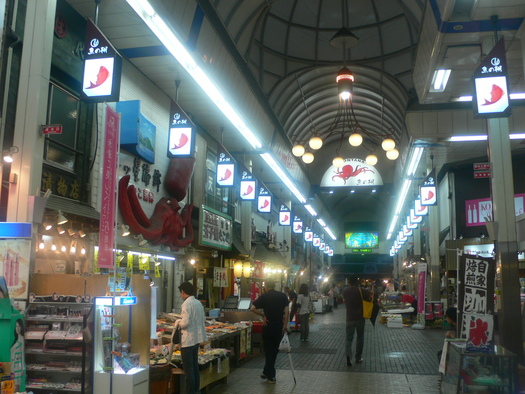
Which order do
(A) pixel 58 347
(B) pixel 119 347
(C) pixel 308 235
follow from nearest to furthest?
(A) pixel 58 347 → (B) pixel 119 347 → (C) pixel 308 235

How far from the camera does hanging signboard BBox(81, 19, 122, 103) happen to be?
25.5 feet

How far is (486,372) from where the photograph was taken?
6.07 meters

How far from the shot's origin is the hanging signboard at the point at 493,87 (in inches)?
341

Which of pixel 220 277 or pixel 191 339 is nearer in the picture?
pixel 191 339

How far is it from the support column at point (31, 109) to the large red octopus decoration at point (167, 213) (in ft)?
13.2

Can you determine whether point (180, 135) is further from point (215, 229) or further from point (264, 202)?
point (264, 202)

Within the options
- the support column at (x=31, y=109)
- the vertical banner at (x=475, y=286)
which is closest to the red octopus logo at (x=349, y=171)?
the vertical banner at (x=475, y=286)

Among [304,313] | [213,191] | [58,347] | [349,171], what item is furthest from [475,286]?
[349,171]

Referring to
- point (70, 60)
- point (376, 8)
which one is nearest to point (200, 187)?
point (70, 60)

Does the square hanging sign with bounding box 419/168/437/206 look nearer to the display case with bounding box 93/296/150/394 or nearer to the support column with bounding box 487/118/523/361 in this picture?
the support column with bounding box 487/118/523/361

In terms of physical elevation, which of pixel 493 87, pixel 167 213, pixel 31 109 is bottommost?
pixel 167 213

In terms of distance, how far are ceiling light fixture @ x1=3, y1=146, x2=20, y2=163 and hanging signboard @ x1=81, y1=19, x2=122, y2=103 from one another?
4.33ft

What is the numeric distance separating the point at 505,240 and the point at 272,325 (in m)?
5.37

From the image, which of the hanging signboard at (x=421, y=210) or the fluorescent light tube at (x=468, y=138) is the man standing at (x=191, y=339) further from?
the hanging signboard at (x=421, y=210)
